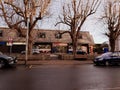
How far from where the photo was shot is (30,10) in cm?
3409

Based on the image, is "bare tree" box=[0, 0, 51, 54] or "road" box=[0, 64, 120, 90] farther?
"bare tree" box=[0, 0, 51, 54]

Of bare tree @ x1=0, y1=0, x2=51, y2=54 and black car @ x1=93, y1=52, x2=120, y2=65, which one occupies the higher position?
bare tree @ x1=0, y1=0, x2=51, y2=54

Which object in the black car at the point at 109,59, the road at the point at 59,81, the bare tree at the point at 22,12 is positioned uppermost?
the bare tree at the point at 22,12

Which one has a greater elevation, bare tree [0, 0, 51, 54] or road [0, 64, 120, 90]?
bare tree [0, 0, 51, 54]

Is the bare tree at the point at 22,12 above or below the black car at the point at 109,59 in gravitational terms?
above

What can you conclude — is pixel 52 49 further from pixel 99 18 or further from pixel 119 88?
pixel 119 88

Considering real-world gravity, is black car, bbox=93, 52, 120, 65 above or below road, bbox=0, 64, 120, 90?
above

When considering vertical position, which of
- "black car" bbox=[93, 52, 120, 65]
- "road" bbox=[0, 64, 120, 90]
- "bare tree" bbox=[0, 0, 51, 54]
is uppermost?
"bare tree" bbox=[0, 0, 51, 54]

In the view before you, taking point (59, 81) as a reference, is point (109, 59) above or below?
above

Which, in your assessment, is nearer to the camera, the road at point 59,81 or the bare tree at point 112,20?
the road at point 59,81

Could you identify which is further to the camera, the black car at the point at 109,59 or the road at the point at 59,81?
the black car at the point at 109,59

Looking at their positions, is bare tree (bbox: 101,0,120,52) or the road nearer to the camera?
the road

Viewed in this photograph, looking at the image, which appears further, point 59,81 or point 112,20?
point 112,20

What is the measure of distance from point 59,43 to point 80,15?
27.7 metres
